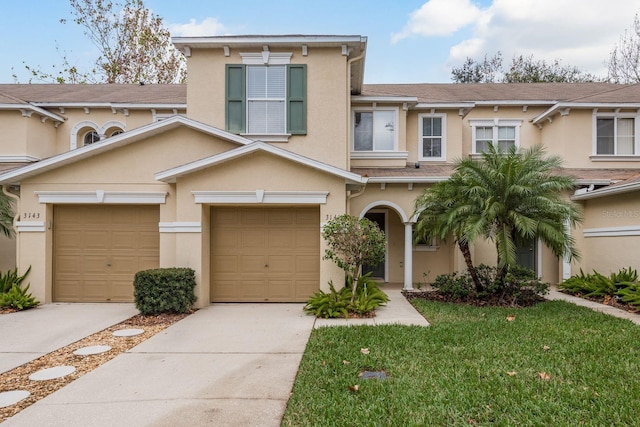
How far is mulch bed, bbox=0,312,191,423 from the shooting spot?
5285 mm

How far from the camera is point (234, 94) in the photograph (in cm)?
1210

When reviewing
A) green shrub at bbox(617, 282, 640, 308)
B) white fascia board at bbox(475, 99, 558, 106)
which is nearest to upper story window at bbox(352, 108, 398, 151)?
white fascia board at bbox(475, 99, 558, 106)

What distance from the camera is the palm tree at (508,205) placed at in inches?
380

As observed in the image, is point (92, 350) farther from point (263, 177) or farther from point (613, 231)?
A: point (613, 231)

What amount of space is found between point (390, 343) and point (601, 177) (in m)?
10.4

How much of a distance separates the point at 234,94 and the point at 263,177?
3.10 m

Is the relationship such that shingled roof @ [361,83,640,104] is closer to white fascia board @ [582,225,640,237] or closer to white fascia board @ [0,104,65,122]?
white fascia board @ [582,225,640,237]

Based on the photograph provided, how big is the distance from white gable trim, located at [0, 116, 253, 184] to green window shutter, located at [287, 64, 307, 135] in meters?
1.78

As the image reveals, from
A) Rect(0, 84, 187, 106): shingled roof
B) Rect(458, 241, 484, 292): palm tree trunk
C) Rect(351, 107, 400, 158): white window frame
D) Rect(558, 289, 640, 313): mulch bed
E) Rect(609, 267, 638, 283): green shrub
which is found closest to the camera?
Rect(558, 289, 640, 313): mulch bed

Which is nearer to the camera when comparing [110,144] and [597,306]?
[597,306]

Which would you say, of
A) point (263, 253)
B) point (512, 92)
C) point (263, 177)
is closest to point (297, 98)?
point (263, 177)

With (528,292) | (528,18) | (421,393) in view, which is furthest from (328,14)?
(528,18)

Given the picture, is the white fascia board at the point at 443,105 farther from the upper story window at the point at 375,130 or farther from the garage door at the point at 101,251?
the garage door at the point at 101,251

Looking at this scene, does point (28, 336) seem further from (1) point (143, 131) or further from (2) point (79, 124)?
(2) point (79, 124)
